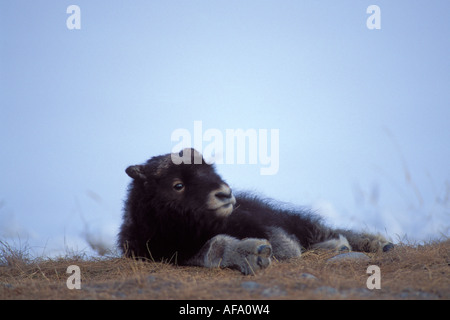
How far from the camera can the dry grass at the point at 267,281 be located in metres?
4.82

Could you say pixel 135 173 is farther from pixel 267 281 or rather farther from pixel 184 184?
pixel 267 281

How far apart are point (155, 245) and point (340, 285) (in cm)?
300

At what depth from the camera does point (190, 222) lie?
691cm

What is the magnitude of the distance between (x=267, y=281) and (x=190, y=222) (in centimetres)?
186

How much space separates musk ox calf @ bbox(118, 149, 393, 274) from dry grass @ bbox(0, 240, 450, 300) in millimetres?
211

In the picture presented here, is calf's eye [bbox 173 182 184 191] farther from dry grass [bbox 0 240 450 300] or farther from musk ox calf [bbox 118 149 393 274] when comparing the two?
dry grass [bbox 0 240 450 300]

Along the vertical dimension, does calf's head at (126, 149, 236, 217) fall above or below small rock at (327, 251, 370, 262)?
above

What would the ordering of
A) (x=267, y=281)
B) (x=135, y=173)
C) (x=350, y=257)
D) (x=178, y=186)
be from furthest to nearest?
1. (x=350, y=257)
2. (x=135, y=173)
3. (x=178, y=186)
4. (x=267, y=281)

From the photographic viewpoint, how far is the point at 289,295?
470cm

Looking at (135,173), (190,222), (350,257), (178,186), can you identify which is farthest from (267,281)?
(135,173)

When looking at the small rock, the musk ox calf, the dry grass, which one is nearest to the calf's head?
the musk ox calf

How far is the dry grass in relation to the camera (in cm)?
482

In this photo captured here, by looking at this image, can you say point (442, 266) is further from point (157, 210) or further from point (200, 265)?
point (157, 210)
